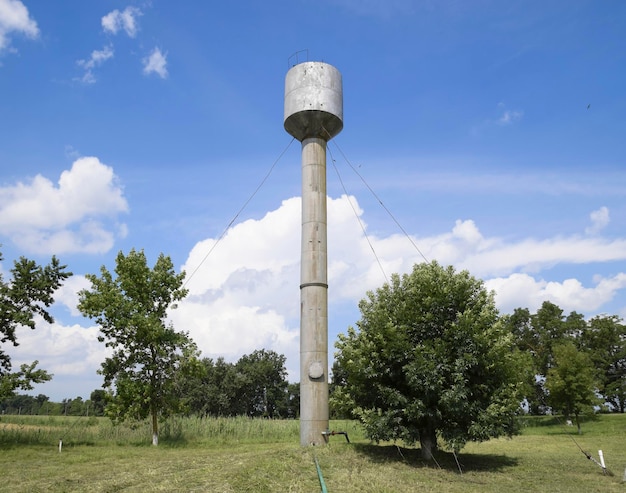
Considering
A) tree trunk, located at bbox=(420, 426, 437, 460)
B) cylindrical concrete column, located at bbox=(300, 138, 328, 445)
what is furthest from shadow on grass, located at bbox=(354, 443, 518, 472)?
cylindrical concrete column, located at bbox=(300, 138, 328, 445)

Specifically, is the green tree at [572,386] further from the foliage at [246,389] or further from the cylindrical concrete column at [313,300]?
the foliage at [246,389]

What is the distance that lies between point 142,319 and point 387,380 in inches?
572

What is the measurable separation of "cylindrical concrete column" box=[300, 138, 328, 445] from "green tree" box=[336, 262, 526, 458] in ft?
3.66

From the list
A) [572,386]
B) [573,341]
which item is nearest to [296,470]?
[572,386]

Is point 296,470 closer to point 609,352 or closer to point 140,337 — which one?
point 140,337

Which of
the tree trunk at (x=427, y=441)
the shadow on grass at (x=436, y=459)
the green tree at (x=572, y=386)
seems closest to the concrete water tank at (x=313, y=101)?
the tree trunk at (x=427, y=441)

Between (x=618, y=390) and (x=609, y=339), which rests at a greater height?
(x=609, y=339)

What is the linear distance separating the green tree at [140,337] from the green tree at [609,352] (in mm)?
55459

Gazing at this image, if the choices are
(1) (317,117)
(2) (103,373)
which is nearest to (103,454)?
(2) (103,373)

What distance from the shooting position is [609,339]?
67.2 meters

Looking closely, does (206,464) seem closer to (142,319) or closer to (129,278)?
(142,319)

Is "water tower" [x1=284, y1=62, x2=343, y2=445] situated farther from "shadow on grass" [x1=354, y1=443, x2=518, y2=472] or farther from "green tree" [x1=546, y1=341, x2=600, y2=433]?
"green tree" [x1=546, y1=341, x2=600, y2=433]

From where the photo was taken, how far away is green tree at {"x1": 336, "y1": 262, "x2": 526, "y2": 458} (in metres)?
17.8

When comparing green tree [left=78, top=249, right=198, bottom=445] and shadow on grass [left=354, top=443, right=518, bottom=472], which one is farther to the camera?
green tree [left=78, top=249, right=198, bottom=445]
